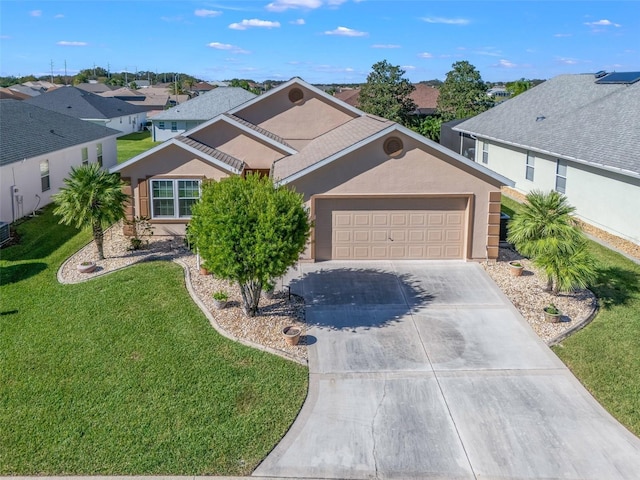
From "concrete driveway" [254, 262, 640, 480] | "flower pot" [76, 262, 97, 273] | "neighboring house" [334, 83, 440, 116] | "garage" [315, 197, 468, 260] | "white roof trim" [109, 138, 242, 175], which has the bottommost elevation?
"concrete driveway" [254, 262, 640, 480]

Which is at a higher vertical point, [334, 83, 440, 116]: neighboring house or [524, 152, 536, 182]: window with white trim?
[334, 83, 440, 116]: neighboring house

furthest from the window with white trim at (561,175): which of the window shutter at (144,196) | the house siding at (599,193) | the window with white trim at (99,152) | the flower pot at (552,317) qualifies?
the window with white trim at (99,152)

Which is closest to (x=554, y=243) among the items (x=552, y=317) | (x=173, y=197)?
(x=552, y=317)

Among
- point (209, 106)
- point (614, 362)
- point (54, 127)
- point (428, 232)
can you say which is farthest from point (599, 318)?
point (209, 106)

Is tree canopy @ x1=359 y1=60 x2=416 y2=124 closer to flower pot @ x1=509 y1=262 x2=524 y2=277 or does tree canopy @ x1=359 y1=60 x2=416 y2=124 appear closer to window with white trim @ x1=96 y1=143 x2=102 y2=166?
window with white trim @ x1=96 y1=143 x2=102 y2=166

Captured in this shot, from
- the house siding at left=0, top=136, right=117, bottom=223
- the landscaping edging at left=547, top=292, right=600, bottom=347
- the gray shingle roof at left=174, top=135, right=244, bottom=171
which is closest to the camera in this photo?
the landscaping edging at left=547, top=292, right=600, bottom=347

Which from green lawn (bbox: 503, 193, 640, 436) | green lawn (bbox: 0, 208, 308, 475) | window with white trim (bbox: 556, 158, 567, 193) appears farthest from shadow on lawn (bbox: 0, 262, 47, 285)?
window with white trim (bbox: 556, 158, 567, 193)

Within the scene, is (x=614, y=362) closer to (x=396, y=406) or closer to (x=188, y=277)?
(x=396, y=406)
